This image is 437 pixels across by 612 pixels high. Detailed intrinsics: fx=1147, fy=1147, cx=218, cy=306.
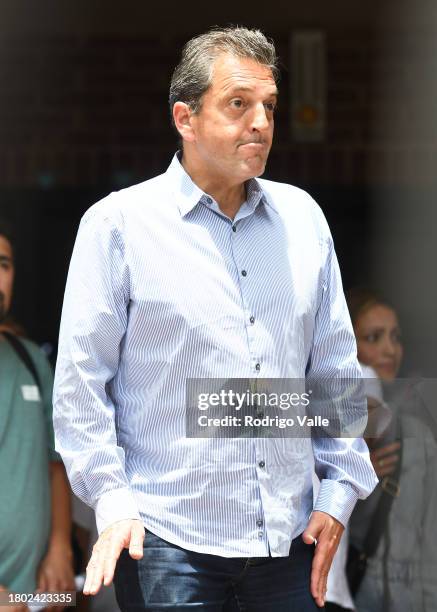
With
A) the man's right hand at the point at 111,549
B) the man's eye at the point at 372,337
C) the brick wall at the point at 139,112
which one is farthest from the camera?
the brick wall at the point at 139,112

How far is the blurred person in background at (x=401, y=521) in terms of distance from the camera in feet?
10.3

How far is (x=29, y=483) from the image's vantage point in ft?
10.4

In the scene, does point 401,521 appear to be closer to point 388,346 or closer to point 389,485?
point 389,485

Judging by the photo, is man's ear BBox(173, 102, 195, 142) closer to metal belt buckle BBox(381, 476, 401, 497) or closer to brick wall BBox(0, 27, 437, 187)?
metal belt buckle BBox(381, 476, 401, 497)

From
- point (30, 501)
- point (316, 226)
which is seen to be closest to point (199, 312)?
point (316, 226)

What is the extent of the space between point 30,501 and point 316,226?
126cm

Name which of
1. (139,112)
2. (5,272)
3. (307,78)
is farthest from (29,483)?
(307,78)

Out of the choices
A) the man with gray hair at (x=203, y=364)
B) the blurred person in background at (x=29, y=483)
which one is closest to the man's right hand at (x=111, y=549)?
the man with gray hair at (x=203, y=364)

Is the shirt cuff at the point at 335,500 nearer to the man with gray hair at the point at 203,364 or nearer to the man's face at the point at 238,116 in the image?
the man with gray hair at the point at 203,364

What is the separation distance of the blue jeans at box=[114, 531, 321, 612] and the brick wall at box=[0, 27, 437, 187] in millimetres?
2526

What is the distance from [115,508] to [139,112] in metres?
2.75

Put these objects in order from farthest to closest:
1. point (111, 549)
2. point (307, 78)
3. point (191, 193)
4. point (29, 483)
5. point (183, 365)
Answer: point (307, 78) → point (29, 483) → point (191, 193) → point (183, 365) → point (111, 549)

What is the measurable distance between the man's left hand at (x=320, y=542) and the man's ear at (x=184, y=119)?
787mm

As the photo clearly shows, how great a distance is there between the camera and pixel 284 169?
4496 millimetres
